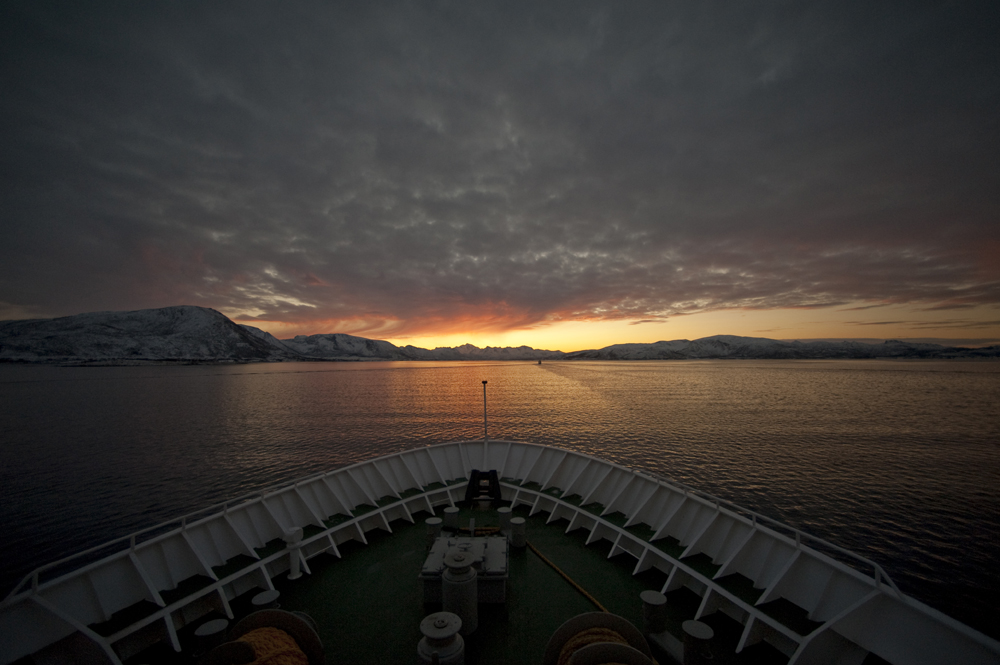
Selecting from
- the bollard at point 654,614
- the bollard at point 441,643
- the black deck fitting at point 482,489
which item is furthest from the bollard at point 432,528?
the bollard at point 654,614

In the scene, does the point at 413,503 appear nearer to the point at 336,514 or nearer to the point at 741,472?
the point at 336,514

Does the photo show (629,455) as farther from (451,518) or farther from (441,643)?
(441,643)

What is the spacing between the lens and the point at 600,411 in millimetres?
59219

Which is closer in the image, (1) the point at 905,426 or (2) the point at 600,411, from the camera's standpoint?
(1) the point at 905,426

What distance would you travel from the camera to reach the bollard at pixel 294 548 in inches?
382

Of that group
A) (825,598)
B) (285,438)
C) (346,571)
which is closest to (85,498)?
(285,438)

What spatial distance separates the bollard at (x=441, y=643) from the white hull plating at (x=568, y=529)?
17.1ft

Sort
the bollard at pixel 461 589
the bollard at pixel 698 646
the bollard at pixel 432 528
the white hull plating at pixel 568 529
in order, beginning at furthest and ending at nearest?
the bollard at pixel 432 528 → the bollard at pixel 461 589 → the white hull plating at pixel 568 529 → the bollard at pixel 698 646

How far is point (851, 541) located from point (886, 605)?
730 inches

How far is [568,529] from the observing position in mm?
12219

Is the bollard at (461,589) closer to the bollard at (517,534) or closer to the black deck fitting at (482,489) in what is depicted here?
the bollard at (517,534)

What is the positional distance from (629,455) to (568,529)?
81.6 feet

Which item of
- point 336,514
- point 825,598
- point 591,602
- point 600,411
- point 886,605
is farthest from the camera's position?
point 600,411

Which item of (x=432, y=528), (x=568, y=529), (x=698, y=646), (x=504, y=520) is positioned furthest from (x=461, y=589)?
(x=568, y=529)
